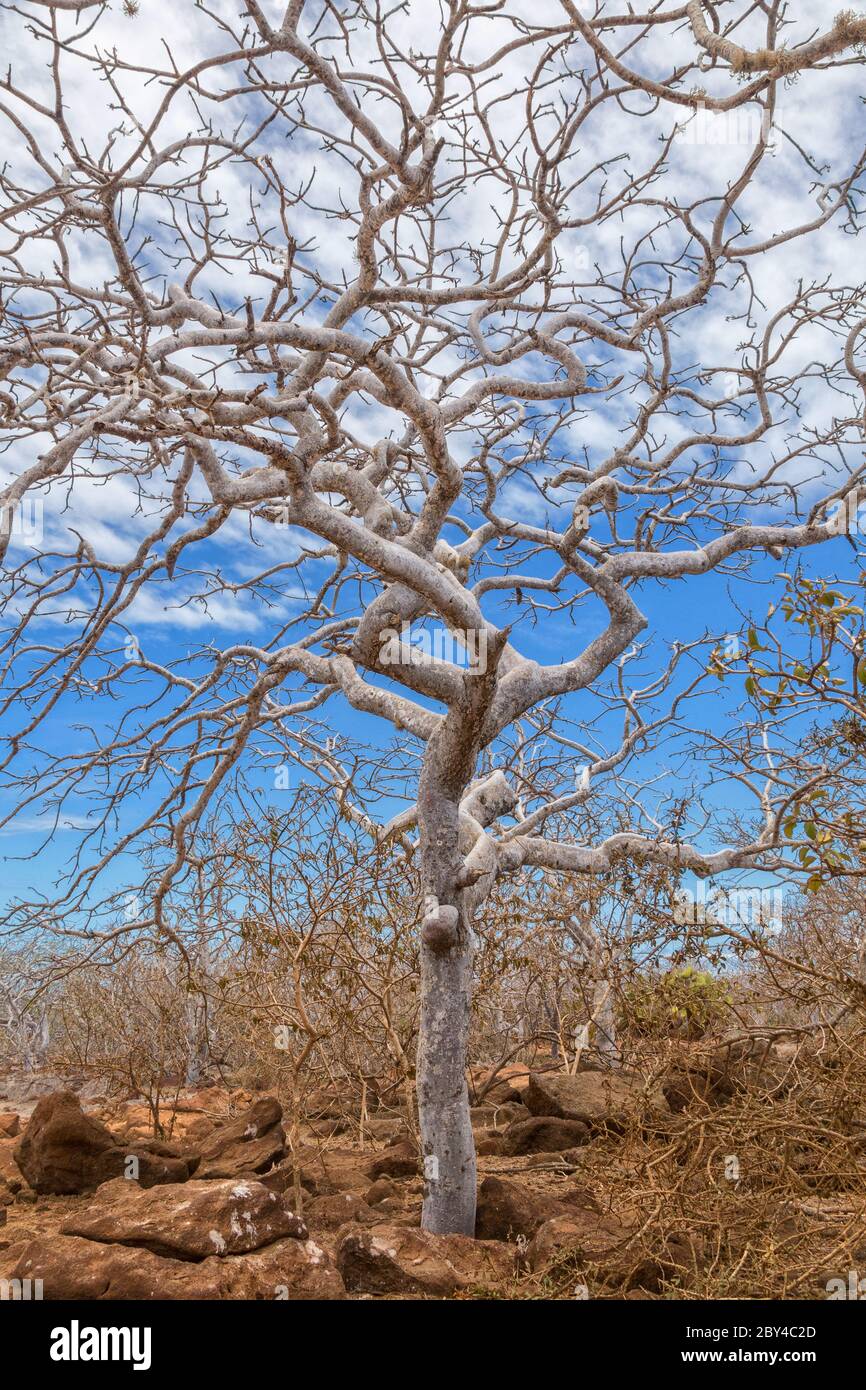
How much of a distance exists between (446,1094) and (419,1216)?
138 cm

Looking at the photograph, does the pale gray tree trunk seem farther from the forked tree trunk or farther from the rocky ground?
the rocky ground

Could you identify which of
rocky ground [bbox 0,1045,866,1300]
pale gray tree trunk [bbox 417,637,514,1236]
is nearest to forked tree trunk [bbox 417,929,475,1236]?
pale gray tree trunk [bbox 417,637,514,1236]

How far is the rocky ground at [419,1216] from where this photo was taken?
5125 mm

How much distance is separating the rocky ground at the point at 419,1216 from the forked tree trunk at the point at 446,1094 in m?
0.30

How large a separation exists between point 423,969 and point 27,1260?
3.03m

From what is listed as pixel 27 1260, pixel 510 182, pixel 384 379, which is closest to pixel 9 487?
pixel 384 379

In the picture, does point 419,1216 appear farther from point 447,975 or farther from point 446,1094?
point 447,975

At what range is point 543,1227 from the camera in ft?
21.0

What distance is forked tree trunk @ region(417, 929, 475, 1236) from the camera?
715cm

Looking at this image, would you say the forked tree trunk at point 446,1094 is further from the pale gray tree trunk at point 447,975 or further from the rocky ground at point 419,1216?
the rocky ground at point 419,1216

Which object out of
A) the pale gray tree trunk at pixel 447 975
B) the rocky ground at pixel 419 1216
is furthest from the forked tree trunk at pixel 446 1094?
the rocky ground at pixel 419 1216

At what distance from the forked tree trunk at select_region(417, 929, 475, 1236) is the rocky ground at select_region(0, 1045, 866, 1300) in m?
0.30

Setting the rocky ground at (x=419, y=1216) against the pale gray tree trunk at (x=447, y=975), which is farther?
→ the pale gray tree trunk at (x=447, y=975)
